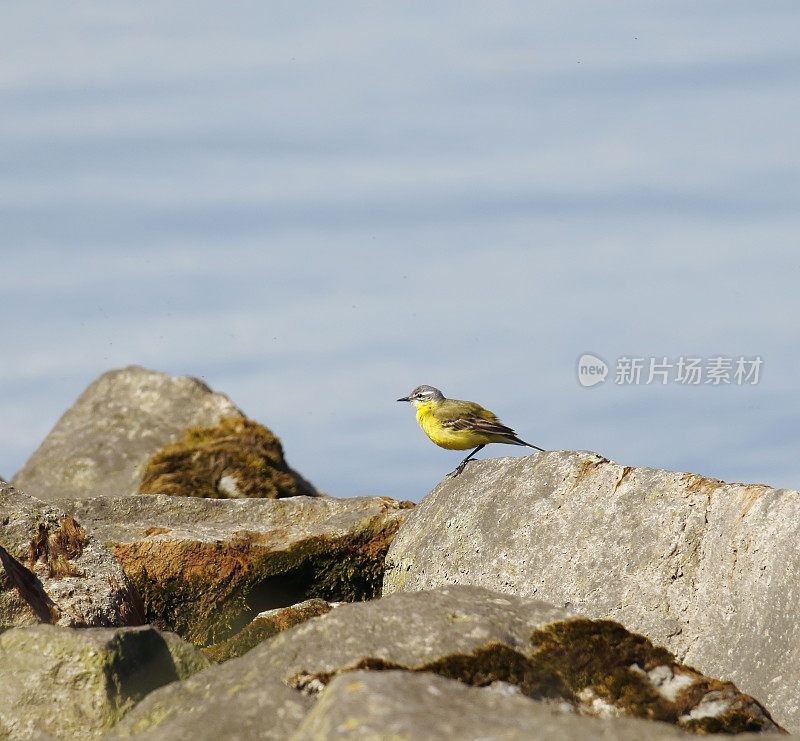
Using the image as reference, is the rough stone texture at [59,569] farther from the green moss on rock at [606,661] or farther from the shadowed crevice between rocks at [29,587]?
the green moss on rock at [606,661]

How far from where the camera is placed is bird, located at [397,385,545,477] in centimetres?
1503

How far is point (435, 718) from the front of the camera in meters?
5.13

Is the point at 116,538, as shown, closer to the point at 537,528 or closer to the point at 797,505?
the point at 537,528

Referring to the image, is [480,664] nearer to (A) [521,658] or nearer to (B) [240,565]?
(A) [521,658]

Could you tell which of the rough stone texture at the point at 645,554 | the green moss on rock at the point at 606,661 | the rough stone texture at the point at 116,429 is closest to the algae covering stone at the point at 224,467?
the rough stone texture at the point at 116,429

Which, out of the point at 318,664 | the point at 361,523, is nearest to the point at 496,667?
the point at 318,664

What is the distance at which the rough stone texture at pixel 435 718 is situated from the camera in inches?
193

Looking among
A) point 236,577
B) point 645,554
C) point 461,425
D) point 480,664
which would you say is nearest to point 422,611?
point 480,664

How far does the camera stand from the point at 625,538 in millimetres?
11070

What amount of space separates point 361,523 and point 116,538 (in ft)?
12.1

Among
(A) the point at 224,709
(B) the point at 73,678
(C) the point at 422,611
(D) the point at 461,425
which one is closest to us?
(A) the point at 224,709

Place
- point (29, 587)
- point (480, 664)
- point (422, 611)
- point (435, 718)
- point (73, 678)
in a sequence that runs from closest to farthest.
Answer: point (435, 718), point (480, 664), point (422, 611), point (73, 678), point (29, 587)

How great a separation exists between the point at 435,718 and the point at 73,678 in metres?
4.12

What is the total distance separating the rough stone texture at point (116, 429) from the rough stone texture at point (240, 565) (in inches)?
469
